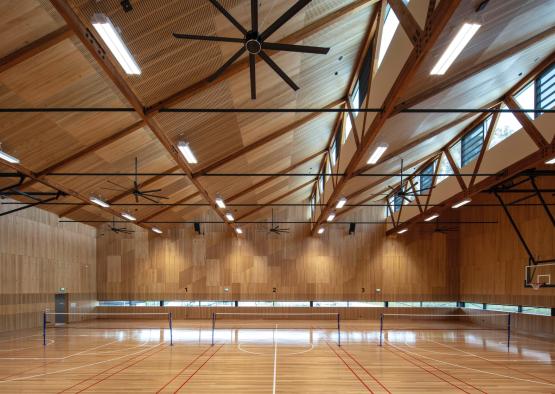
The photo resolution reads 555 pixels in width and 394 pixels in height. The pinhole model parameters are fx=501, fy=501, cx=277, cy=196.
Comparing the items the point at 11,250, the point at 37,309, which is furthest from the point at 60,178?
the point at 37,309

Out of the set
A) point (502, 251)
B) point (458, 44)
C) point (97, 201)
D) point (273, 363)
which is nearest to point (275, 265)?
point (502, 251)

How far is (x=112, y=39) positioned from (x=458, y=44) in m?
5.62

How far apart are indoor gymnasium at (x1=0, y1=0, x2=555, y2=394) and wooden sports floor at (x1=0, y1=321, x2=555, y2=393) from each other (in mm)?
127

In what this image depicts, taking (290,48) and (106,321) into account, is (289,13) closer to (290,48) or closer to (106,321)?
(290,48)

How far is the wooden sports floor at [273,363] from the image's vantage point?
39.7 feet

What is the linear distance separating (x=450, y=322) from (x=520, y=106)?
18895 mm

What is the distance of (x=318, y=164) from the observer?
1109 inches

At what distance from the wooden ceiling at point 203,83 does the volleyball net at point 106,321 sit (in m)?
9.01

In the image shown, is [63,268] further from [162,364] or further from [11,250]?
[162,364]

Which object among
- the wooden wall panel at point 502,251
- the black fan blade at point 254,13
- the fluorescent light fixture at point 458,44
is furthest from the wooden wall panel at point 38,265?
the wooden wall panel at point 502,251

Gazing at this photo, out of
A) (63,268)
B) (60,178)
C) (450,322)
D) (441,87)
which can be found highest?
(441,87)

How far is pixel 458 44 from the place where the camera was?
8.40m

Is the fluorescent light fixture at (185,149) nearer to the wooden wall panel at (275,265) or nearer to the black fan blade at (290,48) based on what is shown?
the black fan blade at (290,48)

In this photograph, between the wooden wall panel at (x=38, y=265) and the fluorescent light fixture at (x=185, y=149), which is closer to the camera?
the fluorescent light fixture at (x=185, y=149)
